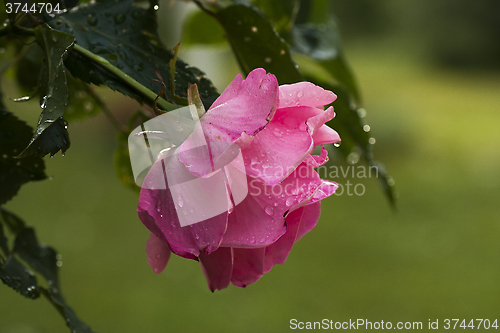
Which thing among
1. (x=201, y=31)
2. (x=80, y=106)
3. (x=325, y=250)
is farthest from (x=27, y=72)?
(x=325, y=250)

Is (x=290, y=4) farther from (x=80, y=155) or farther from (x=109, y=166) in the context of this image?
(x=80, y=155)

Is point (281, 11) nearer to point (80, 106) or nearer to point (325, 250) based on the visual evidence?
point (80, 106)

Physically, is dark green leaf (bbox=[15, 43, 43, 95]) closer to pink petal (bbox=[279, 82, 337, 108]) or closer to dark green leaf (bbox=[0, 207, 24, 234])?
dark green leaf (bbox=[0, 207, 24, 234])

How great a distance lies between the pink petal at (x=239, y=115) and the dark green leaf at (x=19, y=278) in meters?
0.13

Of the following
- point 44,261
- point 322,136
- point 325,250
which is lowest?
point 325,250

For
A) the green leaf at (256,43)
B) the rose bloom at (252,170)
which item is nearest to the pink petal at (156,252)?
the rose bloom at (252,170)

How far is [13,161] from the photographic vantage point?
9.9 inches

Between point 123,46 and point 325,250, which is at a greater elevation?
point 123,46

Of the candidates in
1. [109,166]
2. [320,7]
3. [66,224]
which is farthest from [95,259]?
[320,7]

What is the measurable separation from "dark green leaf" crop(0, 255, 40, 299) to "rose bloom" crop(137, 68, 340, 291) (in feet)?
0.29

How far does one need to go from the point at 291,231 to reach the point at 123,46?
13 cm

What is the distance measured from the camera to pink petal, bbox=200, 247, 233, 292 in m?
0.19

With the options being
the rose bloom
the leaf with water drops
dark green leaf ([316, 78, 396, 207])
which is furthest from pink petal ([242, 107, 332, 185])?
the leaf with water drops

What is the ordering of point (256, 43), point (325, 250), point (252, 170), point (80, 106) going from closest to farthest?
→ point (252, 170), point (256, 43), point (80, 106), point (325, 250)
